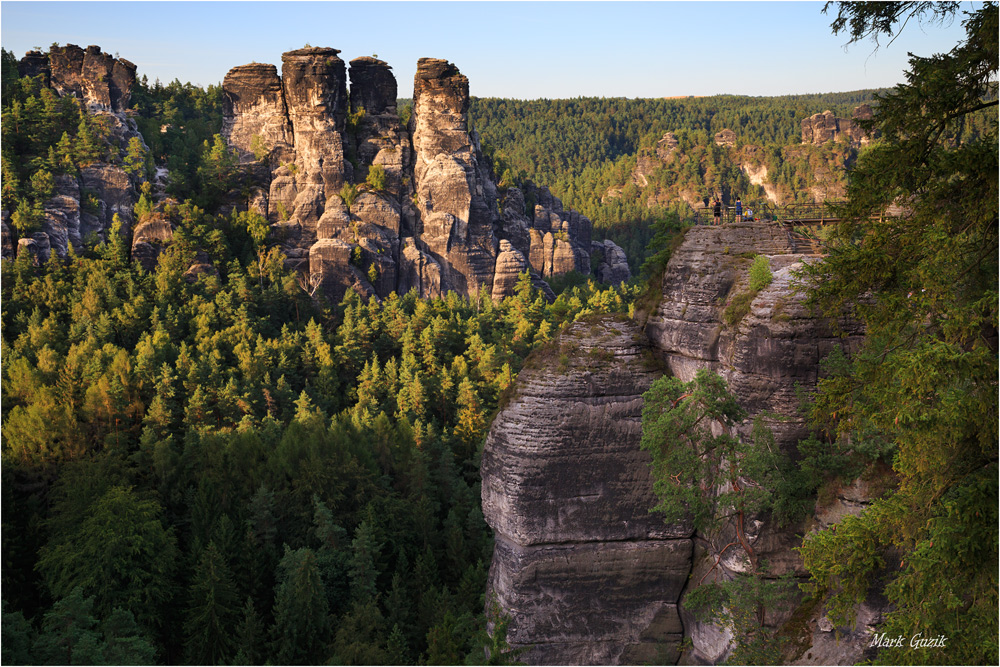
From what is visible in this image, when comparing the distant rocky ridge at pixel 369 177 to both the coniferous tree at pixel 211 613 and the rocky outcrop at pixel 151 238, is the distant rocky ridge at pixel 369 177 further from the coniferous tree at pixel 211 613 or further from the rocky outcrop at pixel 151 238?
the coniferous tree at pixel 211 613

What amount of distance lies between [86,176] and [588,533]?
61.1 metres

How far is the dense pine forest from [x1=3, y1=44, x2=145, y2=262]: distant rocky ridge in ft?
3.50

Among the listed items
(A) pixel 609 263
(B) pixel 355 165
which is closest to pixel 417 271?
(B) pixel 355 165

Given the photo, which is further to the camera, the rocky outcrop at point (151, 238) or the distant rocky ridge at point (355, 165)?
the distant rocky ridge at point (355, 165)

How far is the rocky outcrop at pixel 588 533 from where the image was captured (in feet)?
74.8

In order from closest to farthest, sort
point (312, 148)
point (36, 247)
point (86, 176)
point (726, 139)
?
point (36, 247), point (86, 176), point (312, 148), point (726, 139)

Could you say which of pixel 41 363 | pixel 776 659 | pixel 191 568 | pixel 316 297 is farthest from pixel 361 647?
pixel 316 297

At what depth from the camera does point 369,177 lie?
77500 mm

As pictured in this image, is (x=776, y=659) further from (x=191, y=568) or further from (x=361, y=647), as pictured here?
(x=191, y=568)

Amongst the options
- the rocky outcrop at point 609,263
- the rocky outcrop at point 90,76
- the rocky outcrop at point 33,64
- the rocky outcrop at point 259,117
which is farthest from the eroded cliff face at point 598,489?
the rocky outcrop at point 33,64

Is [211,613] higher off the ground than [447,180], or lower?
lower

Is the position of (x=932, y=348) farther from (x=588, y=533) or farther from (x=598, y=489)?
(x=588, y=533)

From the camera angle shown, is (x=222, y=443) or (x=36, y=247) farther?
(x=36, y=247)

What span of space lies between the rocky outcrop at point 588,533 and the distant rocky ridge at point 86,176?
5135 cm
